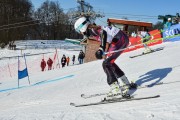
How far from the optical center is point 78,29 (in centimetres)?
771

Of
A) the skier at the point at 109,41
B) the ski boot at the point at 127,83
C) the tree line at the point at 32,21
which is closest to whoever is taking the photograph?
the skier at the point at 109,41

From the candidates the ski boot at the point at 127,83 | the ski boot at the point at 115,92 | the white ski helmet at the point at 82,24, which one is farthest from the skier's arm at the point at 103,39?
the ski boot at the point at 127,83

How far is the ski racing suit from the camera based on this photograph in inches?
301

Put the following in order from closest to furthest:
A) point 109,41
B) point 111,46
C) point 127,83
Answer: point 109,41
point 111,46
point 127,83

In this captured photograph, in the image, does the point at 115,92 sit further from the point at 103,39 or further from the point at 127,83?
the point at 103,39

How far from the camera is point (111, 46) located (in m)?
7.91

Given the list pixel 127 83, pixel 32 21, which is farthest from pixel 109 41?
pixel 32 21

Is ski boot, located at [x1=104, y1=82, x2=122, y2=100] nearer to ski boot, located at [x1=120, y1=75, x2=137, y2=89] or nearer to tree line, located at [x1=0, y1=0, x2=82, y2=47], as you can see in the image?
ski boot, located at [x1=120, y1=75, x2=137, y2=89]

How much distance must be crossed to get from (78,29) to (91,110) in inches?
86.9

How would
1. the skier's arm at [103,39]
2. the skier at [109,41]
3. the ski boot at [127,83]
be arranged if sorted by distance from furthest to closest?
1. the ski boot at [127,83]
2. the skier at [109,41]
3. the skier's arm at [103,39]

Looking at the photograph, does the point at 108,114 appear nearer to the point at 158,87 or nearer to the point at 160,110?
the point at 160,110

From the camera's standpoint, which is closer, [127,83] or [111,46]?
[111,46]

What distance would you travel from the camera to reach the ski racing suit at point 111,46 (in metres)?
7.64

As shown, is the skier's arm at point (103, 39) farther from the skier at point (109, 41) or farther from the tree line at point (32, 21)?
the tree line at point (32, 21)
